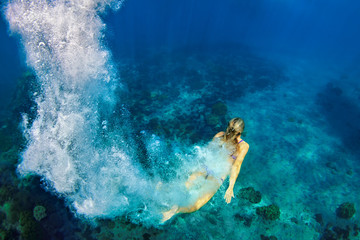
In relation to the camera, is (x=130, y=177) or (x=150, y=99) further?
(x=150, y=99)

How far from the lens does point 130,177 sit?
6496 millimetres

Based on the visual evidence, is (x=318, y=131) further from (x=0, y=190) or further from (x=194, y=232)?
(x=0, y=190)

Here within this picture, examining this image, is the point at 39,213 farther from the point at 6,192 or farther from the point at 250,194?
the point at 250,194

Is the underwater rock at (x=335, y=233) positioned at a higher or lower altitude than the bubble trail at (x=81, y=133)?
lower

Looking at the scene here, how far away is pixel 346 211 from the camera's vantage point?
7.80 meters

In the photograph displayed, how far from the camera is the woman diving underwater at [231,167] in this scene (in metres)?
3.93

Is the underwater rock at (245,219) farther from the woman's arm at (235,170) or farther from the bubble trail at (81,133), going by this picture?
the woman's arm at (235,170)

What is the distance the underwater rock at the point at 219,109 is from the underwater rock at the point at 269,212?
24.5ft

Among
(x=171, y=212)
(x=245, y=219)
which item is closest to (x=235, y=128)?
(x=171, y=212)

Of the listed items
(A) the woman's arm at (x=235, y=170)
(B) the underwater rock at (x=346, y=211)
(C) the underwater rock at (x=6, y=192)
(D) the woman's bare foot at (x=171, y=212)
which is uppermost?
(A) the woman's arm at (x=235, y=170)

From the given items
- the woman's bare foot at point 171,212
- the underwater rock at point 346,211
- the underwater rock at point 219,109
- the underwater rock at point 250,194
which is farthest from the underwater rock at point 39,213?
the underwater rock at point 346,211

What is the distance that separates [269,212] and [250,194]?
39.4 inches

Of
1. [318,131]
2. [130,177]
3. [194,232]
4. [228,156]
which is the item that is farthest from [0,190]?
[318,131]

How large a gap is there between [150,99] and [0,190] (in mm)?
11306
